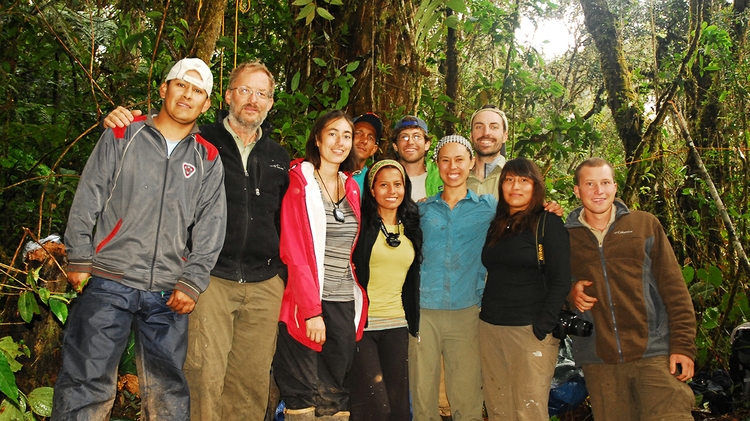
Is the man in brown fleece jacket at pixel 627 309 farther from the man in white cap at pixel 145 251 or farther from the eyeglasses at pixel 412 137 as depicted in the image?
the man in white cap at pixel 145 251

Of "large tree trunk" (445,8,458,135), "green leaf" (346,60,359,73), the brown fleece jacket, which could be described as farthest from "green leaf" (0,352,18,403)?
"large tree trunk" (445,8,458,135)

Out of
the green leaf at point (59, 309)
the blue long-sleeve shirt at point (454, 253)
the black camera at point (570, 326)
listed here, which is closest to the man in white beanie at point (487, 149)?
the blue long-sleeve shirt at point (454, 253)

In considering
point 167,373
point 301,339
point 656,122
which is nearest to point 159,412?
point 167,373

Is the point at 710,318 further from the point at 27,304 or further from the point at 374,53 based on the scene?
the point at 27,304

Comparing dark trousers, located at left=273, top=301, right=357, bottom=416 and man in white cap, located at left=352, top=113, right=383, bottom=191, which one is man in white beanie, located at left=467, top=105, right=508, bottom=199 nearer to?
man in white cap, located at left=352, top=113, right=383, bottom=191

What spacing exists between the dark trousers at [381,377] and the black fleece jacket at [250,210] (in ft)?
2.30

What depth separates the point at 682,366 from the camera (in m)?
3.36

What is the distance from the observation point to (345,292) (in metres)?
3.42

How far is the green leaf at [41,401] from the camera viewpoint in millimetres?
2645

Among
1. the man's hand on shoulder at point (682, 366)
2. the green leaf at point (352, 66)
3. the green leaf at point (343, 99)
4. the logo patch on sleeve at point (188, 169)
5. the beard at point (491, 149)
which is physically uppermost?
the green leaf at point (352, 66)

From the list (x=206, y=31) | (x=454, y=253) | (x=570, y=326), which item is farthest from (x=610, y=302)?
(x=206, y=31)

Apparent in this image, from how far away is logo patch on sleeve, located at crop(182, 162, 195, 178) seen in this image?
303cm

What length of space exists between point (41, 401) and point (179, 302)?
75 centimetres

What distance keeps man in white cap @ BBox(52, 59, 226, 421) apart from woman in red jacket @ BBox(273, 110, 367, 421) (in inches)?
19.1
